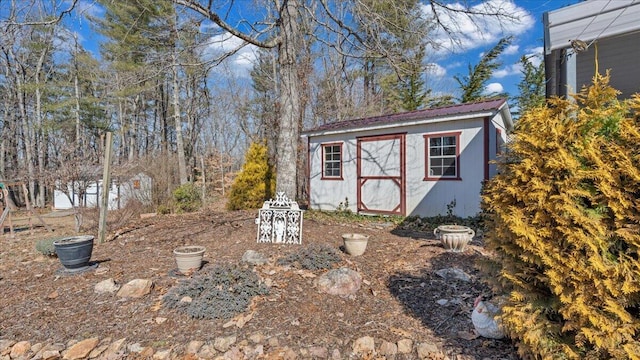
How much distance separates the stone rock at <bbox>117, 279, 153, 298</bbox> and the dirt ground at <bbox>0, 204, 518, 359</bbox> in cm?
7

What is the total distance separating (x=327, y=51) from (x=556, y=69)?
1099 centimetres

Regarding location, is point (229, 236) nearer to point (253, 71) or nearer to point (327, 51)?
point (327, 51)

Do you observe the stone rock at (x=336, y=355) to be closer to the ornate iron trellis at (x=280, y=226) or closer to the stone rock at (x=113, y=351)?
the stone rock at (x=113, y=351)

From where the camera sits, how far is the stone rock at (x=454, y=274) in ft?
10.8

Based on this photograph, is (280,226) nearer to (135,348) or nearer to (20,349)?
(135,348)

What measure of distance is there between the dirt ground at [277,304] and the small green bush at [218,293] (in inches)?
3.0

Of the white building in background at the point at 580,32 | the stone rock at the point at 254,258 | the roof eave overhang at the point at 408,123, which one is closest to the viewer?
the white building in background at the point at 580,32

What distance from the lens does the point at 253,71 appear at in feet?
55.3

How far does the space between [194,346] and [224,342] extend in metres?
0.20

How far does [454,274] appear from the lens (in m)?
3.35

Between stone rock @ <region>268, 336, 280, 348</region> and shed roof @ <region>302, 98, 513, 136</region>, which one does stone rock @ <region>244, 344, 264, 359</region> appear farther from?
shed roof @ <region>302, 98, 513, 136</region>

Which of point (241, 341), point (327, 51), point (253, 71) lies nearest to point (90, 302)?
point (241, 341)

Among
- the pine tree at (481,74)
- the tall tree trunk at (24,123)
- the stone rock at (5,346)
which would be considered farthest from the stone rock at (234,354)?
the tall tree trunk at (24,123)

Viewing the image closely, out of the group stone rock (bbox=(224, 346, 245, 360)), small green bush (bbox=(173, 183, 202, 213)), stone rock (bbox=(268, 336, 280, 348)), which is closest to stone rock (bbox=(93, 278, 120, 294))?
stone rock (bbox=(224, 346, 245, 360))
